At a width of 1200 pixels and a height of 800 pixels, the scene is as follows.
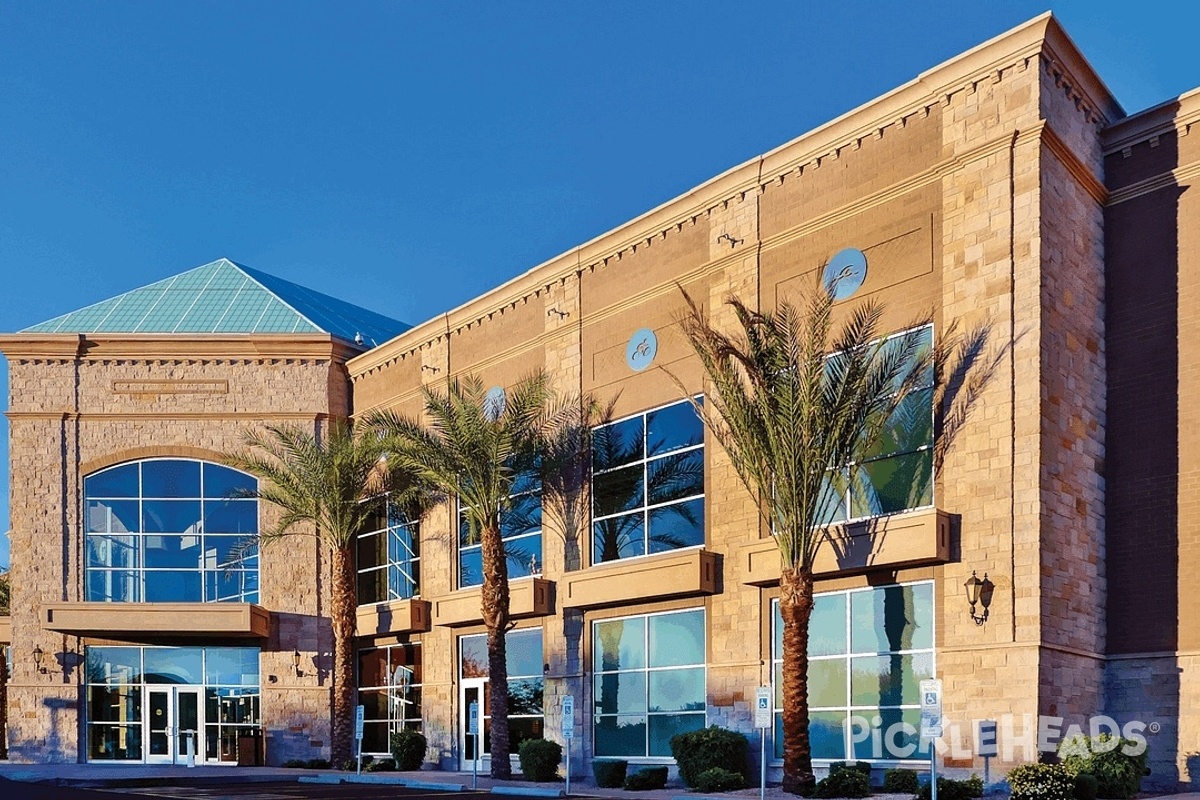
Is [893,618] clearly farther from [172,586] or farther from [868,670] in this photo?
[172,586]

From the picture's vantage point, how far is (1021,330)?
853 inches

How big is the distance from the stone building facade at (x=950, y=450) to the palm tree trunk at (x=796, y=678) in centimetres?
149

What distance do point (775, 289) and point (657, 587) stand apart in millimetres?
6712

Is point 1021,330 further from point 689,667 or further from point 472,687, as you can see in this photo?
point 472,687

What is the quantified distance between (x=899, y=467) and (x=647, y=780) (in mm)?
8148

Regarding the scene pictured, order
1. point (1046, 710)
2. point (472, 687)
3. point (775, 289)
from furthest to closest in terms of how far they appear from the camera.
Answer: point (472, 687) < point (775, 289) < point (1046, 710)

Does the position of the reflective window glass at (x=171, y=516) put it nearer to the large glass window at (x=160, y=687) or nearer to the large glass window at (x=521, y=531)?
the large glass window at (x=160, y=687)

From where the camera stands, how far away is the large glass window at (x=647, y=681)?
89.1ft

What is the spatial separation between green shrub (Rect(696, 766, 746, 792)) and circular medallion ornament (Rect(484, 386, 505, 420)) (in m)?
12.0

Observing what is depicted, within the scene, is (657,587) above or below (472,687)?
above

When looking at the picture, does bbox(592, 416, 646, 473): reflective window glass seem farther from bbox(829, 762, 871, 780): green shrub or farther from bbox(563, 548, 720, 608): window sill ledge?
bbox(829, 762, 871, 780): green shrub

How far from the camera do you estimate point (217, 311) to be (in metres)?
41.6

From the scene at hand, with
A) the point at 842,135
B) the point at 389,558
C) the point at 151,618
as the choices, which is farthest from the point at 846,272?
the point at 151,618

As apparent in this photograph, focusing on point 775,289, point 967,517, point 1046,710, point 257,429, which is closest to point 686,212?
point 775,289
